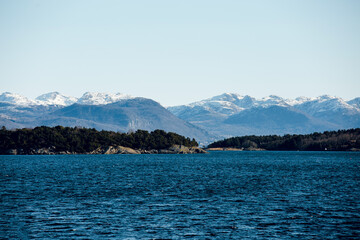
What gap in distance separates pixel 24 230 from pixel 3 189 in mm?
39138

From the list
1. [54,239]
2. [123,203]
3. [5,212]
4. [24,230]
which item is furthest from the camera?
[123,203]

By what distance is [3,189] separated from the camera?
87250 mm

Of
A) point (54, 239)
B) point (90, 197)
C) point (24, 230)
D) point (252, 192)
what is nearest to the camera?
point (54, 239)

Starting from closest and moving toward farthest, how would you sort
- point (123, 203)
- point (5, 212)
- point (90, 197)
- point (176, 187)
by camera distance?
point (5, 212) → point (123, 203) → point (90, 197) → point (176, 187)

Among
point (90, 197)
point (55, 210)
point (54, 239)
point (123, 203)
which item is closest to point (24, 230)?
point (54, 239)

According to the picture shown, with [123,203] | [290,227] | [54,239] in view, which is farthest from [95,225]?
[290,227]

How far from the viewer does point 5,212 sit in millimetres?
61656

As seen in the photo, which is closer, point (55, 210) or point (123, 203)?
point (55, 210)

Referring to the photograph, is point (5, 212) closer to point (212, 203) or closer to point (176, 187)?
point (212, 203)

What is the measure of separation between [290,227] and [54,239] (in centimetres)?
2510

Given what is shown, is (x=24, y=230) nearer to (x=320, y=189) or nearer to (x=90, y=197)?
(x=90, y=197)

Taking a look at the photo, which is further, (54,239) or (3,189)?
(3,189)

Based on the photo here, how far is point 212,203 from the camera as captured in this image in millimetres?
70500

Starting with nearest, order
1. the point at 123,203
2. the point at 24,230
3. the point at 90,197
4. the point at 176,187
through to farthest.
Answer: the point at 24,230 < the point at 123,203 < the point at 90,197 < the point at 176,187
